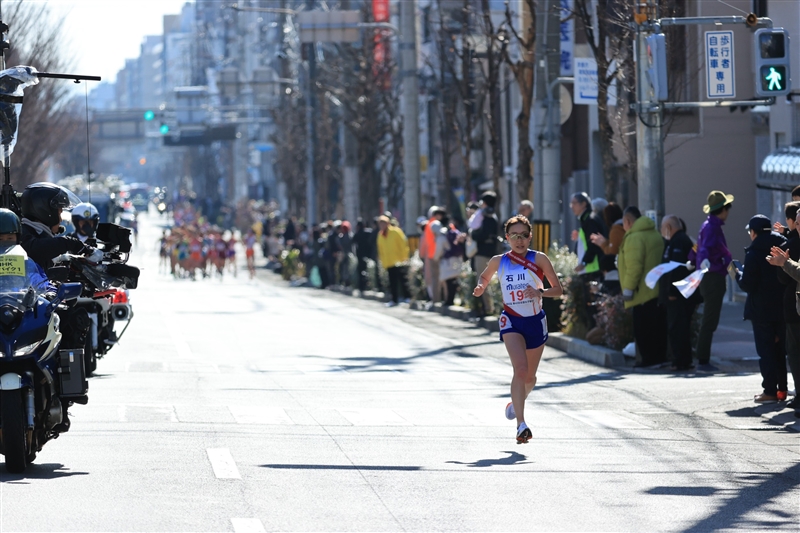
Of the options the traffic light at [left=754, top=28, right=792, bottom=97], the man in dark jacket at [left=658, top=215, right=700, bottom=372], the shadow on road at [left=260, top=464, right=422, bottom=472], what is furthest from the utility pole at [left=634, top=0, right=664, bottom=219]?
the shadow on road at [left=260, top=464, right=422, bottom=472]

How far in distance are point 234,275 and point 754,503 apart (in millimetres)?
52999

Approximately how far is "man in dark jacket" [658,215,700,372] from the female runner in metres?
5.90

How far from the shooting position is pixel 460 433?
12844 mm

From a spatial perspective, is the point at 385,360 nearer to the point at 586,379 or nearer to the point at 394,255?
the point at 586,379

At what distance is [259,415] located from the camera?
1398cm

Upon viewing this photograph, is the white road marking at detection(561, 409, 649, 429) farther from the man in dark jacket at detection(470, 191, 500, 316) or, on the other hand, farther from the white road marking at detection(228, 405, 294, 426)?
the man in dark jacket at detection(470, 191, 500, 316)

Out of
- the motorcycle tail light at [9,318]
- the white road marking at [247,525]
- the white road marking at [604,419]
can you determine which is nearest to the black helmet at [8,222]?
the motorcycle tail light at [9,318]

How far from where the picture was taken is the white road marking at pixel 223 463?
1024cm

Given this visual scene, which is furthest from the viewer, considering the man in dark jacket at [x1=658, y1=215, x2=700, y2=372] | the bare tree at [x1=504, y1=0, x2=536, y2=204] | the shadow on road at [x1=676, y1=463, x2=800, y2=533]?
the bare tree at [x1=504, y1=0, x2=536, y2=204]

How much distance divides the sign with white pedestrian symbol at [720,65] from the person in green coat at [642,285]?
3.89 meters

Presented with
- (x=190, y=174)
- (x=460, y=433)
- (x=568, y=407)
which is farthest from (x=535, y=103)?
(x=190, y=174)

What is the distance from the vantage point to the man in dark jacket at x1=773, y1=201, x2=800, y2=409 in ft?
45.0

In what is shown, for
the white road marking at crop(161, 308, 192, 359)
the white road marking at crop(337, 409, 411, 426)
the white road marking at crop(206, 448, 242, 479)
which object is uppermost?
the white road marking at crop(206, 448, 242, 479)

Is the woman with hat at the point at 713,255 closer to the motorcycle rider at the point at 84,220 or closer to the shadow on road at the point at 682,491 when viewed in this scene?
the motorcycle rider at the point at 84,220
